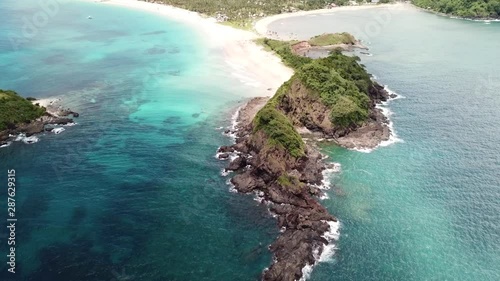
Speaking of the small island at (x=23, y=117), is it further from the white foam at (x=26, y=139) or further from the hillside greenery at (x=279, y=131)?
the hillside greenery at (x=279, y=131)

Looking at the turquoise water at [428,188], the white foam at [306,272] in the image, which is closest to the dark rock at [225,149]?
the turquoise water at [428,188]

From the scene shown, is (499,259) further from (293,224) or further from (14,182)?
(14,182)

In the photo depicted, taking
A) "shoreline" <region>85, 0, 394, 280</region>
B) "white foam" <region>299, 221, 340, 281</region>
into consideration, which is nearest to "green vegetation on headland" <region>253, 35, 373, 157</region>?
"shoreline" <region>85, 0, 394, 280</region>

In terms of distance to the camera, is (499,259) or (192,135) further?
(192,135)

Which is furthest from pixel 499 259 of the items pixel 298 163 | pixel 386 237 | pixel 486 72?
pixel 486 72

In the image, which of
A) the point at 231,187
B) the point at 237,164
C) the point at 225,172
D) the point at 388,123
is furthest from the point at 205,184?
the point at 388,123

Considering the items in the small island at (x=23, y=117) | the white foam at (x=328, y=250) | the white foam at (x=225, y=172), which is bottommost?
the white foam at (x=328, y=250)
